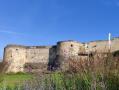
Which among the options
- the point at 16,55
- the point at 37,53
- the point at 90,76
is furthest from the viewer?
the point at 16,55

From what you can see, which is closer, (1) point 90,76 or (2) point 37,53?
(1) point 90,76

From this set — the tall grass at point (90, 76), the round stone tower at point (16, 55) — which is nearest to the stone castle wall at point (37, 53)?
the round stone tower at point (16, 55)

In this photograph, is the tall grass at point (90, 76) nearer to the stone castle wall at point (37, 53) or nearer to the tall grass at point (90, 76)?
the tall grass at point (90, 76)

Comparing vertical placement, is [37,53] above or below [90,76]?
above

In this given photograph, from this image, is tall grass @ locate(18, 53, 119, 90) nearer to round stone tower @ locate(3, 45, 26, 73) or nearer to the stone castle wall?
the stone castle wall

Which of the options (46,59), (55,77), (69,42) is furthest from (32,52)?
(55,77)

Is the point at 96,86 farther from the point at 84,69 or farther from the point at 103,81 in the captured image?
the point at 84,69

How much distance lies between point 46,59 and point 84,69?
3892cm

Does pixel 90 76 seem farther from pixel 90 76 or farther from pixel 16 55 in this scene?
pixel 16 55

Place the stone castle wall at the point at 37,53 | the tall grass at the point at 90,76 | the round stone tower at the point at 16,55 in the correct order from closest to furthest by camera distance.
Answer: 1. the tall grass at the point at 90,76
2. the stone castle wall at the point at 37,53
3. the round stone tower at the point at 16,55

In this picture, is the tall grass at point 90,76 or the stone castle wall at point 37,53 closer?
the tall grass at point 90,76

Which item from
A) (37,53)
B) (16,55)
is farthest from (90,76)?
(16,55)

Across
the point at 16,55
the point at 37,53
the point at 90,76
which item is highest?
the point at 37,53

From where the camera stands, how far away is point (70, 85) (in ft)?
17.4
